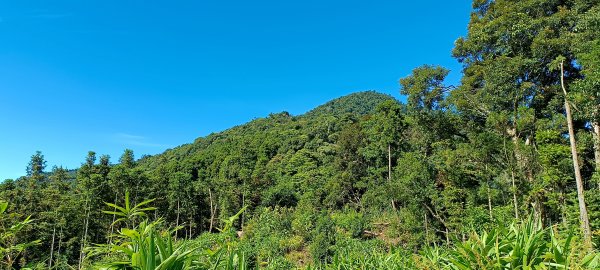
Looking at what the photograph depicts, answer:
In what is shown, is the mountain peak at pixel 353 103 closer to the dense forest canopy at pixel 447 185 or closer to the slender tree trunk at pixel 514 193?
the dense forest canopy at pixel 447 185

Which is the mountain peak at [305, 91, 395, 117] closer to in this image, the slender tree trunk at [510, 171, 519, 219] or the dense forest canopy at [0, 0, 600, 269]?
the dense forest canopy at [0, 0, 600, 269]

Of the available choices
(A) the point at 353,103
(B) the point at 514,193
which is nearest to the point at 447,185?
(B) the point at 514,193

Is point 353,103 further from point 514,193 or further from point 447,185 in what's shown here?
point 514,193

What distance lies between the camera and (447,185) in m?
14.5

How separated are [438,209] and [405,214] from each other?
1987 millimetres

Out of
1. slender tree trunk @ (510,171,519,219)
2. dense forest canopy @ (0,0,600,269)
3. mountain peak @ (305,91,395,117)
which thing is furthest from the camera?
mountain peak @ (305,91,395,117)

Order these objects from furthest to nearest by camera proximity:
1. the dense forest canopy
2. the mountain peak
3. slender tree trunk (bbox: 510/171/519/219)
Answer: the mountain peak, slender tree trunk (bbox: 510/171/519/219), the dense forest canopy

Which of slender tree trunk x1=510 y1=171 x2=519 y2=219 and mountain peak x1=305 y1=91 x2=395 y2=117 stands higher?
mountain peak x1=305 y1=91 x2=395 y2=117

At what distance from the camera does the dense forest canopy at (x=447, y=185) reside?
5.63 ft

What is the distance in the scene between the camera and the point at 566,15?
10977 mm

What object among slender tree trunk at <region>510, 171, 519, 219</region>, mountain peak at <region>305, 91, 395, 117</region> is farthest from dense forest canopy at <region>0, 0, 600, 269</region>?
mountain peak at <region>305, 91, 395, 117</region>

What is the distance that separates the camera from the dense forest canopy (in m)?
1.72

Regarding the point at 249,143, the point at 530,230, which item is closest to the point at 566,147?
the point at 530,230

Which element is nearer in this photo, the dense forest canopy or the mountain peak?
the dense forest canopy
